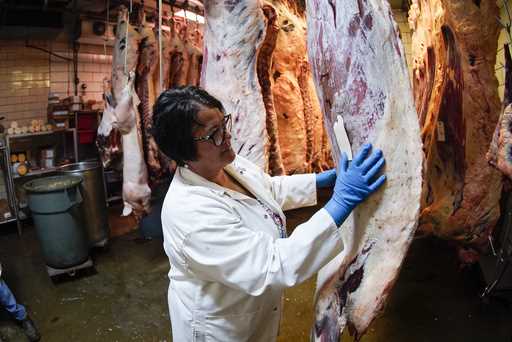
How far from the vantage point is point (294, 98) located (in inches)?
124

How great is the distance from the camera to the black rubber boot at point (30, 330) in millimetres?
3066

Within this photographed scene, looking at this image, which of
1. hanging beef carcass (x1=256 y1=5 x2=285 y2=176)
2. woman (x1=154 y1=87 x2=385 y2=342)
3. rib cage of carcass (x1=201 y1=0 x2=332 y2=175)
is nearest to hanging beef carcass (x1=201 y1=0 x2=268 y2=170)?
rib cage of carcass (x1=201 y1=0 x2=332 y2=175)

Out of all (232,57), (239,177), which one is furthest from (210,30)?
(239,177)

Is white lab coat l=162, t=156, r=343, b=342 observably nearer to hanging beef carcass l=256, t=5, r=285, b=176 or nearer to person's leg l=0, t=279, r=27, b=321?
hanging beef carcass l=256, t=5, r=285, b=176

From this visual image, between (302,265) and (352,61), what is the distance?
0.73 metres

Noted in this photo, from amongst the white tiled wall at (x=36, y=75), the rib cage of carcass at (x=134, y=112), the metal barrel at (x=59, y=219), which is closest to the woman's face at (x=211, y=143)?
the rib cage of carcass at (x=134, y=112)

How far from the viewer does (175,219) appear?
139 cm

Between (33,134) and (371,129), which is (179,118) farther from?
(33,134)

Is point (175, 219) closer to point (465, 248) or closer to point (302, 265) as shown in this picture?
point (302, 265)

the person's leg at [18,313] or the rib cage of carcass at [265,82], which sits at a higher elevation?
the rib cage of carcass at [265,82]

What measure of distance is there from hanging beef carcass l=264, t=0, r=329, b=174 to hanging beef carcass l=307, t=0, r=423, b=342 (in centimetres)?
169

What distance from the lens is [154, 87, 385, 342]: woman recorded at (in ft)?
4.14

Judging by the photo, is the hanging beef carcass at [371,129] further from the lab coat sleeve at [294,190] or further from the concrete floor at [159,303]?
the concrete floor at [159,303]

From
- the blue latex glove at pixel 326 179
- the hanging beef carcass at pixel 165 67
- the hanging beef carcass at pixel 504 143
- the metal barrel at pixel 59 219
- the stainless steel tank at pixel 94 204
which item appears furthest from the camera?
the stainless steel tank at pixel 94 204
